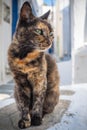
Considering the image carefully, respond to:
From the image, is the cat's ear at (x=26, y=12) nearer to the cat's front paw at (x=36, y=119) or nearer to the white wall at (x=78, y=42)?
the cat's front paw at (x=36, y=119)

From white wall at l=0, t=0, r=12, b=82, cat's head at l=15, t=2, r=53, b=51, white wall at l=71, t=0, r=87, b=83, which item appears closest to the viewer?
cat's head at l=15, t=2, r=53, b=51

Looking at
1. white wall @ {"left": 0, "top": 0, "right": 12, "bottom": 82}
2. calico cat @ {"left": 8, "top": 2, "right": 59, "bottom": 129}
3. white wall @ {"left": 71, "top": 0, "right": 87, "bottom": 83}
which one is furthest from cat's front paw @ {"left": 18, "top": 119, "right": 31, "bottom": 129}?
white wall @ {"left": 0, "top": 0, "right": 12, "bottom": 82}

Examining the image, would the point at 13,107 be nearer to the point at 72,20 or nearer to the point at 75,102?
the point at 75,102

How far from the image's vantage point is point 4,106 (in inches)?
39.3

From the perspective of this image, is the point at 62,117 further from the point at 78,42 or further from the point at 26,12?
the point at 78,42

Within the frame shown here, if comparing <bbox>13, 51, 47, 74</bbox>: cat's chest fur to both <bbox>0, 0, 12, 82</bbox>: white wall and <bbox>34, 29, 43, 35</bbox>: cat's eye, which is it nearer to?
<bbox>34, 29, 43, 35</bbox>: cat's eye

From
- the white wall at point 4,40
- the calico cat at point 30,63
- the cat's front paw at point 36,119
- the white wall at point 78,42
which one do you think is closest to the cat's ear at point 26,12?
the calico cat at point 30,63

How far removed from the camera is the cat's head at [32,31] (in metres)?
0.66

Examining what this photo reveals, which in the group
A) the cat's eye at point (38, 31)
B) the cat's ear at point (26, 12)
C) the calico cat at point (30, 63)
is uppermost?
the cat's ear at point (26, 12)

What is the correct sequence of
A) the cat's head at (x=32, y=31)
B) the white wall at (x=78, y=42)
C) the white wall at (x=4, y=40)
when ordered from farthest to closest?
1. the white wall at (x=4, y=40)
2. the white wall at (x=78, y=42)
3. the cat's head at (x=32, y=31)

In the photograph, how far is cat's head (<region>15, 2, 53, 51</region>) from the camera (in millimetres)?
661

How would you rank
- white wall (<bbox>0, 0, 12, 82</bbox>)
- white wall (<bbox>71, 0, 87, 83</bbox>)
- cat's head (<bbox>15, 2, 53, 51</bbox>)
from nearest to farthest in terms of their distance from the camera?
1. cat's head (<bbox>15, 2, 53, 51</bbox>)
2. white wall (<bbox>71, 0, 87, 83</bbox>)
3. white wall (<bbox>0, 0, 12, 82</bbox>)

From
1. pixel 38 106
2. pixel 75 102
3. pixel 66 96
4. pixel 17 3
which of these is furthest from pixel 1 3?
pixel 38 106

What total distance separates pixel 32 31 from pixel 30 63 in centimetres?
9
